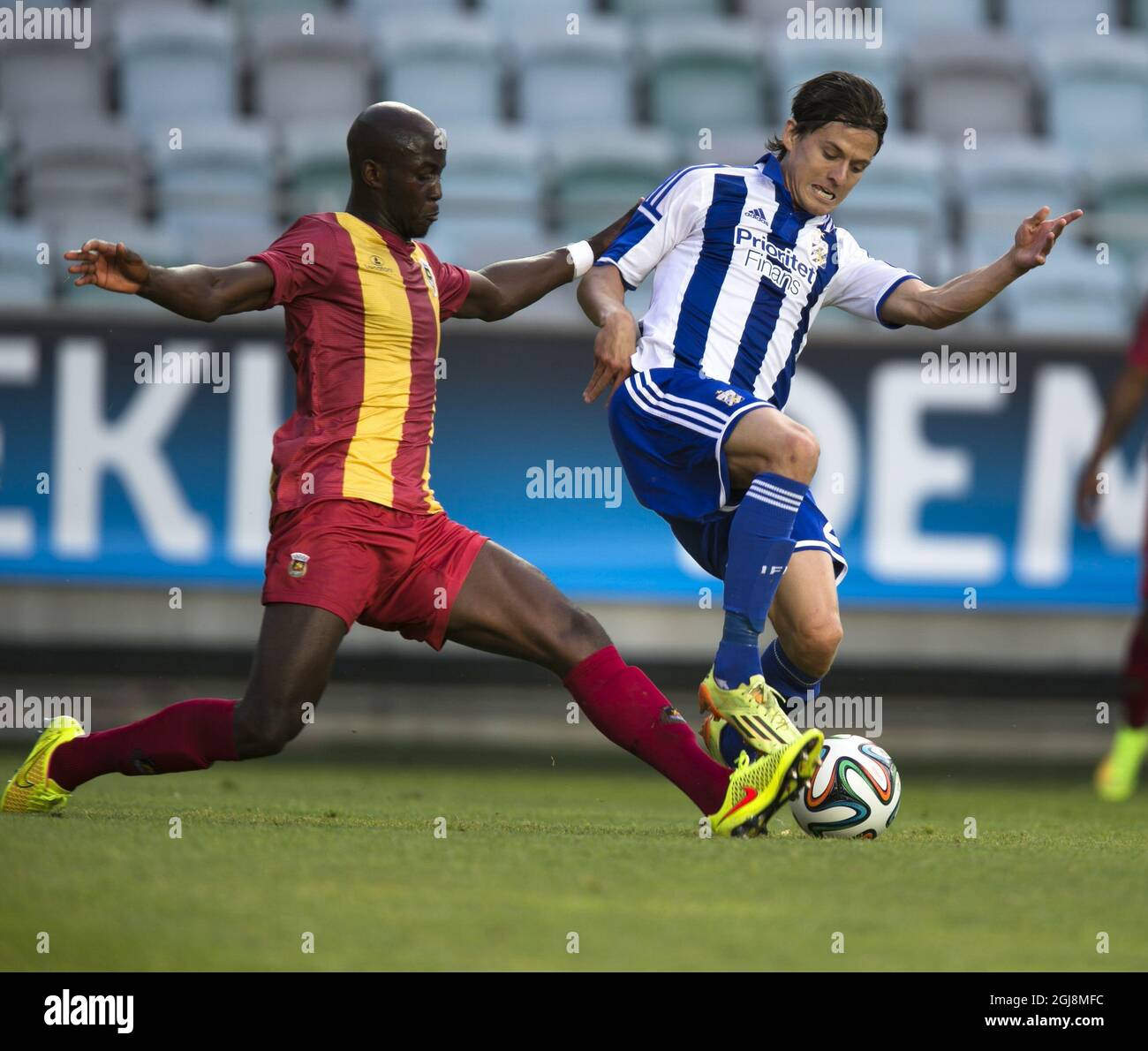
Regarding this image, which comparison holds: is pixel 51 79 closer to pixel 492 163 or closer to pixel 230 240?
pixel 230 240

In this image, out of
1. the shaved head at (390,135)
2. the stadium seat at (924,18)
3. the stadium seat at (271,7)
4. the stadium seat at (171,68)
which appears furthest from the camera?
the stadium seat at (924,18)

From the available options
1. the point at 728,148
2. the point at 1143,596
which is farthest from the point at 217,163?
the point at 1143,596

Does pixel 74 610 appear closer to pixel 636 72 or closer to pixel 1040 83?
pixel 636 72

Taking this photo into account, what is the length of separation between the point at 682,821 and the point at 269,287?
2.15 metres

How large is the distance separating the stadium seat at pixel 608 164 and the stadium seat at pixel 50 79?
302 cm

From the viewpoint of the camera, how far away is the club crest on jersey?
5137 mm

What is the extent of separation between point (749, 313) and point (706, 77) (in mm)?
6640

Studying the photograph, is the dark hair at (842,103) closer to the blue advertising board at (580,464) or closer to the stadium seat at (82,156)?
the blue advertising board at (580,464)

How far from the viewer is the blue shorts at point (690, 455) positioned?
499 cm

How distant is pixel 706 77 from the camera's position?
11.5 meters

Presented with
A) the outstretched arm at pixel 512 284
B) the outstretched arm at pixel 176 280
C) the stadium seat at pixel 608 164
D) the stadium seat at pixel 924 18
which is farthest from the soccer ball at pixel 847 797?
the stadium seat at pixel 924 18

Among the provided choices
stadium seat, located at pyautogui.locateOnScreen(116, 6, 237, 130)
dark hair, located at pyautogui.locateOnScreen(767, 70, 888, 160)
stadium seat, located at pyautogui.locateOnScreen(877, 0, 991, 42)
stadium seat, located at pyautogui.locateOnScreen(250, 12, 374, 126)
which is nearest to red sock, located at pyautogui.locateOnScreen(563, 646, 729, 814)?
dark hair, located at pyautogui.locateOnScreen(767, 70, 888, 160)

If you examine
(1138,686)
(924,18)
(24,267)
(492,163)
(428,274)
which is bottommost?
(1138,686)
